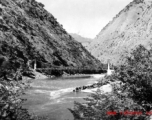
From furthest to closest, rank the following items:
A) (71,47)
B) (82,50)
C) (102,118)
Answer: (82,50), (71,47), (102,118)

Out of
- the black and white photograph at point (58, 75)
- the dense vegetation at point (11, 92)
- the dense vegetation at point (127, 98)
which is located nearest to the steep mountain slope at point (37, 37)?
the black and white photograph at point (58, 75)

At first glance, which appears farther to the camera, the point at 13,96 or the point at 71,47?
the point at 71,47

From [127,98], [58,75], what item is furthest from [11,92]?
[58,75]

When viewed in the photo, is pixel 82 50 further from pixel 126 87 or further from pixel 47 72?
pixel 126 87

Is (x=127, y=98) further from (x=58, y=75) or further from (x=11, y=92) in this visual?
(x=58, y=75)

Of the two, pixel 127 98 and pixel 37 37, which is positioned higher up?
pixel 37 37

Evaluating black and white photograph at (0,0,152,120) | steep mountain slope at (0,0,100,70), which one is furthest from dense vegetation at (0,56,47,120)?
steep mountain slope at (0,0,100,70)

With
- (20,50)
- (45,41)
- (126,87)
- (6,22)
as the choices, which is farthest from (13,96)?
(45,41)
